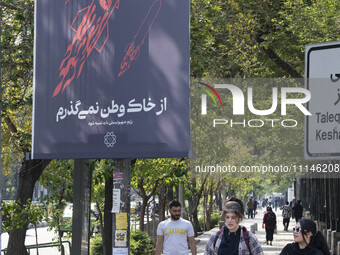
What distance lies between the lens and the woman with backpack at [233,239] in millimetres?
5902

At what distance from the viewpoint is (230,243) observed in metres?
5.95

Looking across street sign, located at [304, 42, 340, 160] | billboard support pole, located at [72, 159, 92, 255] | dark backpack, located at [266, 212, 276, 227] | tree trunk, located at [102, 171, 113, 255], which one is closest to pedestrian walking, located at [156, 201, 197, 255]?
billboard support pole, located at [72, 159, 92, 255]

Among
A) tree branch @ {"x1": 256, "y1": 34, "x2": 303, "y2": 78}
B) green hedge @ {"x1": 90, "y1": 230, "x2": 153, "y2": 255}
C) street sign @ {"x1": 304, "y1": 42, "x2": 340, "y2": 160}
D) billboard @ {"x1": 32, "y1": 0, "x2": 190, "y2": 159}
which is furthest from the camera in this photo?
tree branch @ {"x1": 256, "y1": 34, "x2": 303, "y2": 78}

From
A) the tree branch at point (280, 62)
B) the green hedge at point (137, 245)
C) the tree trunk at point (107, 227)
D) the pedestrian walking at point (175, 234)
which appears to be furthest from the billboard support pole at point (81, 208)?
the tree branch at point (280, 62)

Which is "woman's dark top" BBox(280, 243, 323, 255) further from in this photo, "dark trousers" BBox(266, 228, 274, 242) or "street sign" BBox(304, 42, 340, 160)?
"dark trousers" BBox(266, 228, 274, 242)

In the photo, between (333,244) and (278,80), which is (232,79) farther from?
(333,244)

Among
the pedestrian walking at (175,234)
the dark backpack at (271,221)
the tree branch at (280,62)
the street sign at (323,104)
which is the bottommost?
the dark backpack at (271,221)

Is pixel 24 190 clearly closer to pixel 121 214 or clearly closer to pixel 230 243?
pixel 121 214

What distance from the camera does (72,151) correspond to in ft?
38.2

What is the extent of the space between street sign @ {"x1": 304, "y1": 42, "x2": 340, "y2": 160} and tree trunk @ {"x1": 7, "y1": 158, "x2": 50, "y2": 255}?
1427 cm

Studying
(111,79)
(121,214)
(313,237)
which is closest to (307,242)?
(313,237)

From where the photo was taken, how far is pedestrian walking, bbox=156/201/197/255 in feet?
32.7

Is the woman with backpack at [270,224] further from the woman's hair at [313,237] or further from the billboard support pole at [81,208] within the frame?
the woman's hair at [313,237]

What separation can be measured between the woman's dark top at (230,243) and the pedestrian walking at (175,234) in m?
4.06
